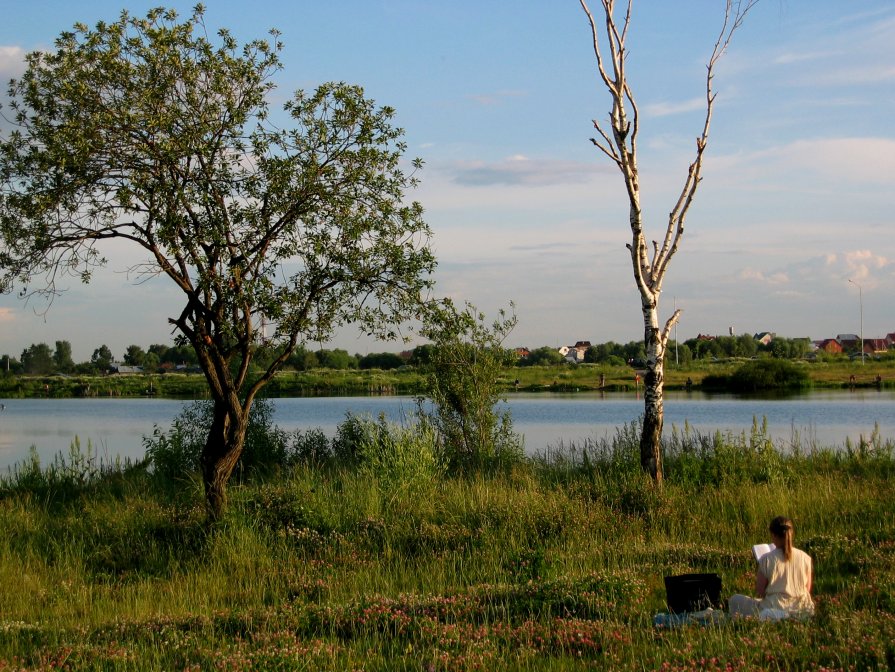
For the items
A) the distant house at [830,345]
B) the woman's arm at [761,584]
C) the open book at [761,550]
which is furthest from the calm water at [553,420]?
the distant house at [830,345]

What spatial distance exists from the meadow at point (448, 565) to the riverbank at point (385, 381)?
55.0 meters

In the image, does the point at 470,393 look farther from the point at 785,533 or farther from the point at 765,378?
the point at 765,378

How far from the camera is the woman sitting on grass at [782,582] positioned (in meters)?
6.78

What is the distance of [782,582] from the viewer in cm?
680

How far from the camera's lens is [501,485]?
12.6m

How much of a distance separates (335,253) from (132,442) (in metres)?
24.3

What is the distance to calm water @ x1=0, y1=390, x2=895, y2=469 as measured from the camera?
30422 mm

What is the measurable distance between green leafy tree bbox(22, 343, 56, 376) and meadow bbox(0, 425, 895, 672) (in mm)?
93499

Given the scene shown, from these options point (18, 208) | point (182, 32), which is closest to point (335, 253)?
point (182, 32)

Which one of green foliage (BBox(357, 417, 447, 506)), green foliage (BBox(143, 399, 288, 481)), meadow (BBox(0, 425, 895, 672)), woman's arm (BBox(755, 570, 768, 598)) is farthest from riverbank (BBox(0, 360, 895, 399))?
woman's arm (BBox(755, 570, 768, 598))

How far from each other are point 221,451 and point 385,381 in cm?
6278

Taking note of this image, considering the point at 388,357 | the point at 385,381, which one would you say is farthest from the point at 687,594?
the point at 388,357

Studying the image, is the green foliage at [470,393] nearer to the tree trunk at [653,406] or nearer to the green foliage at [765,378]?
the tree trunk at [653,406]

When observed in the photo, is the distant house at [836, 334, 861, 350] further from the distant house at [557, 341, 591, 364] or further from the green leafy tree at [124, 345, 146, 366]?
the green leafy tree at [124, 345, 146, 366]
